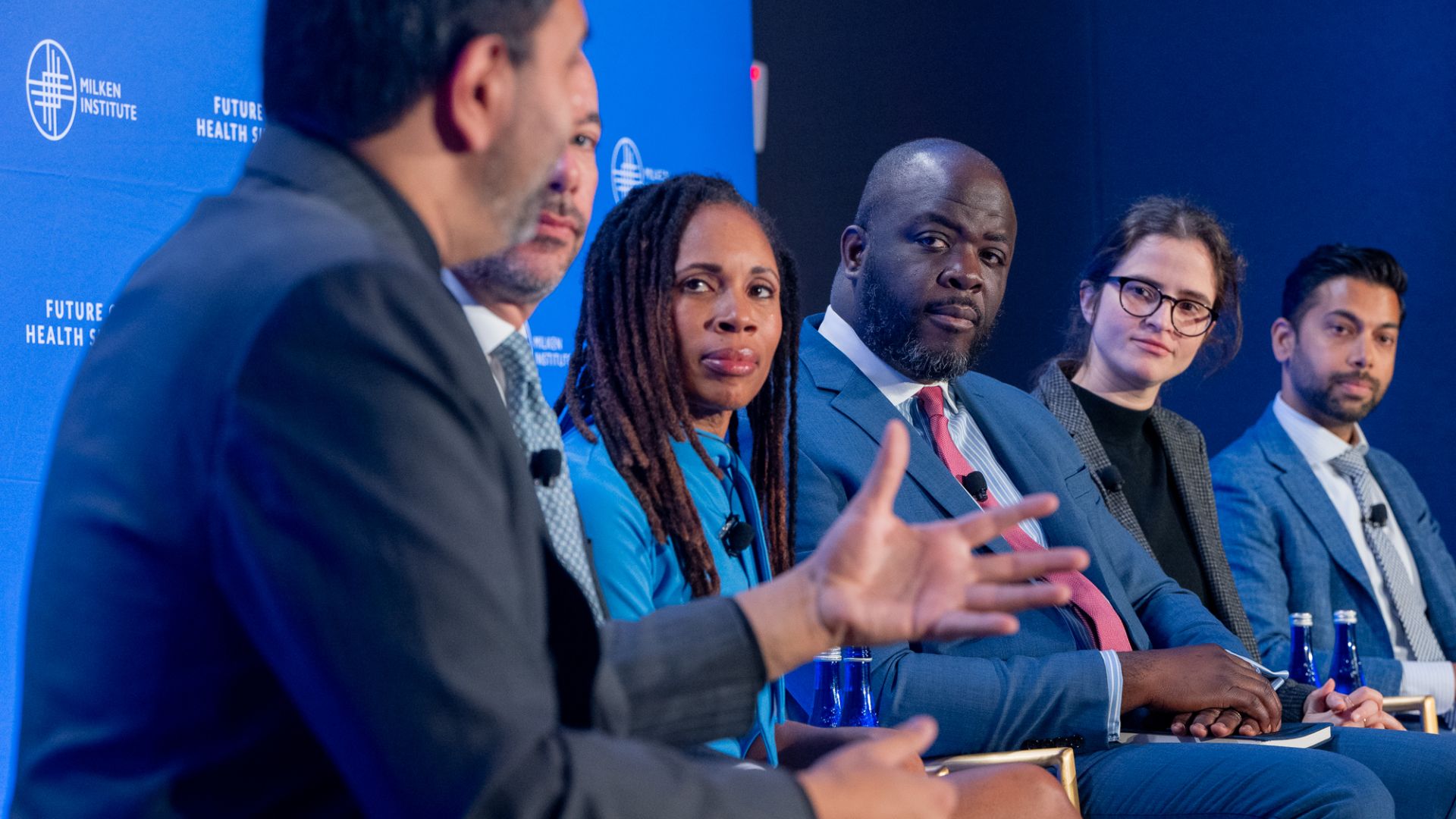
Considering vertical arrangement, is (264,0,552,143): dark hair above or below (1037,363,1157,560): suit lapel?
above

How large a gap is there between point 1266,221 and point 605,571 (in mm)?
4524

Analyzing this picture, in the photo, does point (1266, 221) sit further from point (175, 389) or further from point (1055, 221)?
point (175, 389)

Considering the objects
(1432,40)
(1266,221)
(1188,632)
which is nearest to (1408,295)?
(1266,221)

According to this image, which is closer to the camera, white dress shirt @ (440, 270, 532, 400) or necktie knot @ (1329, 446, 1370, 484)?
white dress shirt @ (440, 270, 532, 400)

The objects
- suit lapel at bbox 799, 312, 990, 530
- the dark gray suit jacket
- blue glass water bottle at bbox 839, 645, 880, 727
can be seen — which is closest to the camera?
the dark gray suit jacket

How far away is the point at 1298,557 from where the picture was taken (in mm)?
3928

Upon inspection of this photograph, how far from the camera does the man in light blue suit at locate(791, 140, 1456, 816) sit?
240cm

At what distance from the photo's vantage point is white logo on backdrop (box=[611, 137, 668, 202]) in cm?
346

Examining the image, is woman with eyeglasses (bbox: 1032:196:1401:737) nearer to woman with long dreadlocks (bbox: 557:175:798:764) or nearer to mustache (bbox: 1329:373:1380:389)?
mustache (bbox: 1329:373:1380:389)

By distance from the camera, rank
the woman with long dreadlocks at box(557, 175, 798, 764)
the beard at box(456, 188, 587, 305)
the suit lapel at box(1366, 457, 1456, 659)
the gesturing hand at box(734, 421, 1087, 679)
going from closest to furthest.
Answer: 1. the gesturing hand at box(734, 421, 1087, 679)
2. the beard at box(456, 188, 587, 305)
3. the woman with long dreadlocks at box(557, 175, 798, 764)
4. the suit lapel at box(1366, 457, 1456, 659)

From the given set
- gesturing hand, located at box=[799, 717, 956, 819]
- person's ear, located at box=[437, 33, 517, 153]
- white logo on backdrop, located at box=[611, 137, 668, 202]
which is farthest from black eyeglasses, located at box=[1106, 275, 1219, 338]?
person's ear, located at box=[437, 33, 517, 153]

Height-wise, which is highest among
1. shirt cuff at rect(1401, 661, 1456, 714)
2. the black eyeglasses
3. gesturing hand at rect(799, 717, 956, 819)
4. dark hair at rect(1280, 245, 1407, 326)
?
dark hair at rect(1280, 245, 1407, 326)

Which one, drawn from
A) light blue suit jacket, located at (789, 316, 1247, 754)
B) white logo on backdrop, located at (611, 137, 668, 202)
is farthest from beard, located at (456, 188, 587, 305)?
white logo on backdrop, located at (611, 137, 668, 202)

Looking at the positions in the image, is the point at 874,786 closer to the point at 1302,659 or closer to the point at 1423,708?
the point at 1302,659
